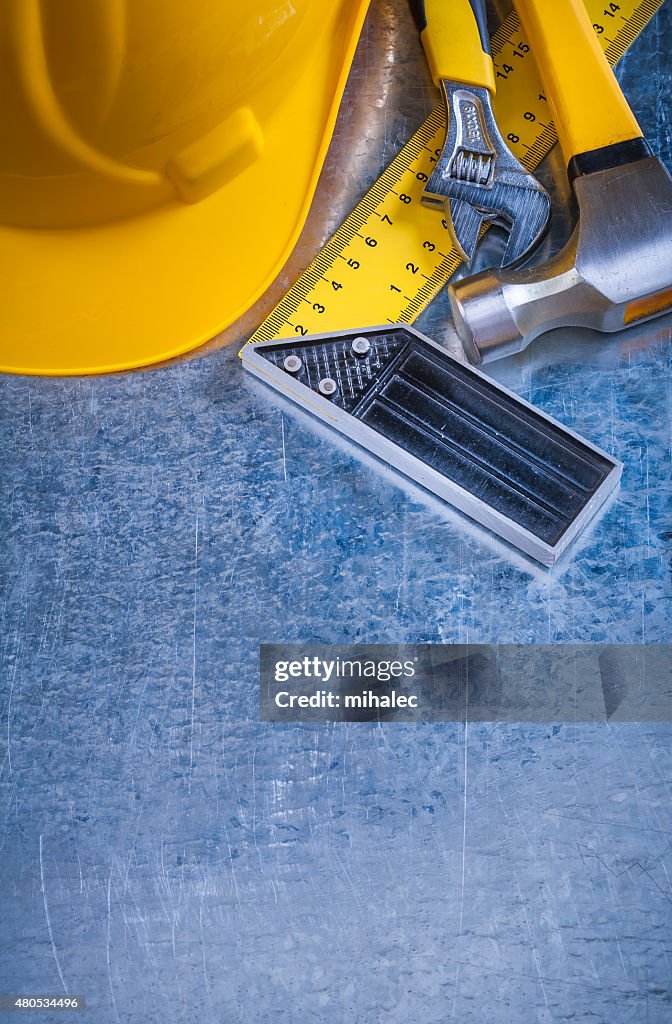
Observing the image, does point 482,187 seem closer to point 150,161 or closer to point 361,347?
point 361,347

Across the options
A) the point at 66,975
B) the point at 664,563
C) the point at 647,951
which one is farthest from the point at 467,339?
the point at 66,975

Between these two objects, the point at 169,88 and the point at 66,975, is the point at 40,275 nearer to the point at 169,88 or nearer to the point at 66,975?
the point at 169,88

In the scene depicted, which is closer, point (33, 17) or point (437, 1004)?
point (33, 17)

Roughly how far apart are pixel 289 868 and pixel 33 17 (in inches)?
27.1

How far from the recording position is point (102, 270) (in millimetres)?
911

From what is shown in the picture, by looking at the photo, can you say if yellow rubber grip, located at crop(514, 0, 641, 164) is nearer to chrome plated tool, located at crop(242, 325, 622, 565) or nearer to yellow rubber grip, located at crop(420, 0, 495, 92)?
yellow rubber grip, located at crop(420, 0, 495, 92)

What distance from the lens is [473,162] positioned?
0.94 metres

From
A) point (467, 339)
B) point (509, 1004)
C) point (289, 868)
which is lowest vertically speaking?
point (509, 1004)

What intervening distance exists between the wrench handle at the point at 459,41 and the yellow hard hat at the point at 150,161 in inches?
3.3

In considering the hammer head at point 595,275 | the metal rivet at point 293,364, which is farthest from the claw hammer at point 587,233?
the metal rivet at point 293,364

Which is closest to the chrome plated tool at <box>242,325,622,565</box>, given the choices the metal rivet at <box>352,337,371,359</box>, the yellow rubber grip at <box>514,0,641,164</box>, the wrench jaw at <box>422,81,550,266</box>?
the metal rivet at <box>352,337,371,359</box>

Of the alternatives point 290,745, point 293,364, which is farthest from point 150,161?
point 290,745

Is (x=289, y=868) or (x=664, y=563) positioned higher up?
(x=664, y=563)

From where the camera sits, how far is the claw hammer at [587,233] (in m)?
0.88
